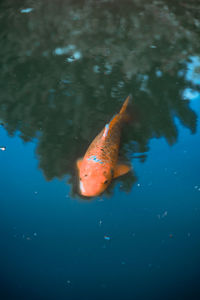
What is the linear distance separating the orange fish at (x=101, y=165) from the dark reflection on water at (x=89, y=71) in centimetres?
14

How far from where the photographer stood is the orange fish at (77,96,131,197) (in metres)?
2.24

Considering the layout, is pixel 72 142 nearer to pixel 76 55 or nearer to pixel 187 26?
pixel 76 55

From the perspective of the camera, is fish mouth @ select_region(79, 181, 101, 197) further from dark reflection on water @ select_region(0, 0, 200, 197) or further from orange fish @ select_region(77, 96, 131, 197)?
dark reflection on water @ select_region(0, 0, 200, 197)

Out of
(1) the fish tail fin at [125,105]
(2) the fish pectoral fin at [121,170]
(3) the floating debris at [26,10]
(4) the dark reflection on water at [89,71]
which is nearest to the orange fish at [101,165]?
(2) the fish pectoral fin at [121,170]

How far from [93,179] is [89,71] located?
7.05 ft

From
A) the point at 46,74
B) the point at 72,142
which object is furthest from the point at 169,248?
the point at 46,74

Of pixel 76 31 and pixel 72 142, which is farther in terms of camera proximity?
pixel 76 31

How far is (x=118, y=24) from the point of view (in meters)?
4.92

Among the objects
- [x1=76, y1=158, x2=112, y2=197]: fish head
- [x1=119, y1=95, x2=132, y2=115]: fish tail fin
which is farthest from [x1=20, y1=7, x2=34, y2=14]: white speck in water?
[x1=76, y1=158, x2=112, y2=197]: fish head

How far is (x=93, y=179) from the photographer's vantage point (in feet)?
7.33

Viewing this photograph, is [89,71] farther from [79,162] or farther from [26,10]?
[26,10]

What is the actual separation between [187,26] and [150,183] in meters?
3.92

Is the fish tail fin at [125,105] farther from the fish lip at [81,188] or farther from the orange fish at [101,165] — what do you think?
the fish lip at [81,188]

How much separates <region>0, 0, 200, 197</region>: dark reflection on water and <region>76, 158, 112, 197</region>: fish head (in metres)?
0.17
